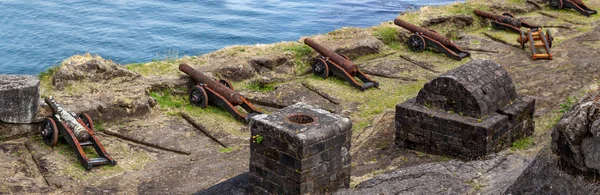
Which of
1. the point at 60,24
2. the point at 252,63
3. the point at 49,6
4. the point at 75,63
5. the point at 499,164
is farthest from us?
the point at 49,6

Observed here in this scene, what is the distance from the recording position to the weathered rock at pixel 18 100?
46.5 feet

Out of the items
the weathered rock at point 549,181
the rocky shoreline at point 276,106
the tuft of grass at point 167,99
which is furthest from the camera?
the tuft of grass at point 167,99

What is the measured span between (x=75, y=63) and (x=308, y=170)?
7.95m

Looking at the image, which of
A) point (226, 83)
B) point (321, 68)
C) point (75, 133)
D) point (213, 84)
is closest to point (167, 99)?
point (213, 84)

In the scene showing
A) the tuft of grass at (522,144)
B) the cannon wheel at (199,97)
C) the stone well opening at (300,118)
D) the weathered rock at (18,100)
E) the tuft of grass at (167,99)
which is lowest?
the tuft of grass at (167,99)

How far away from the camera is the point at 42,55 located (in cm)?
2992

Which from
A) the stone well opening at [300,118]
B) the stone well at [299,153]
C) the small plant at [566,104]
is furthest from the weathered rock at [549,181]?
the small plant at [566,104]

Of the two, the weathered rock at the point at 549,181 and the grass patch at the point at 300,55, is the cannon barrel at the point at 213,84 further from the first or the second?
the weathered rock at the point at 549,181

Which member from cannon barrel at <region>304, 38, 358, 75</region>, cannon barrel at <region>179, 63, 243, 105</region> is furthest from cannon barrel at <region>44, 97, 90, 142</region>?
cannon barrel at <region>304, 38, 358, 75</region>

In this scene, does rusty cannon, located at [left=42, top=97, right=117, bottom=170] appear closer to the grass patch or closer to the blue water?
the grass patch

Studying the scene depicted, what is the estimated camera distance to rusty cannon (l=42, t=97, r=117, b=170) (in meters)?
13.5

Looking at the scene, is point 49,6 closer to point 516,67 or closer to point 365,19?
point 365,19

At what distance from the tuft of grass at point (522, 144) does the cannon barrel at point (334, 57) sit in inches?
208

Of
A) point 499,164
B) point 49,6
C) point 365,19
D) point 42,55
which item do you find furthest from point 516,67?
point 49,6
